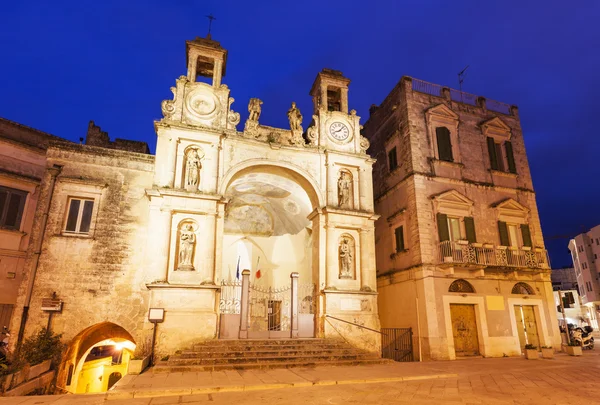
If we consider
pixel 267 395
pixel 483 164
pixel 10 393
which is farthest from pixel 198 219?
pixel 483 164

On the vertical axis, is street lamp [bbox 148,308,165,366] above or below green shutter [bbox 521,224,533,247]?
below

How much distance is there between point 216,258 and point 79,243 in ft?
17.1

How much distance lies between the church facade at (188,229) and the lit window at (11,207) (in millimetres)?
2381

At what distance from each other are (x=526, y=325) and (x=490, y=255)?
3.98m

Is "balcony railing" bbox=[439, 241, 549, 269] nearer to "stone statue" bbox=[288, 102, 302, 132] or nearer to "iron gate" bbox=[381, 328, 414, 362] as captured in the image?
"iron gate" bbox=[381, 328, 414, 362]

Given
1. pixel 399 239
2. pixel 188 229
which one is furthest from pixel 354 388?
pixel 399 239

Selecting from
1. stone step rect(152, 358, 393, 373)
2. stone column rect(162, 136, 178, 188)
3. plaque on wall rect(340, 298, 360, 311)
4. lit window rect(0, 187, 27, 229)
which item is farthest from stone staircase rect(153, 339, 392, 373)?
lit window rect(0, 187, 27, 229)

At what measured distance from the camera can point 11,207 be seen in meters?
15.4

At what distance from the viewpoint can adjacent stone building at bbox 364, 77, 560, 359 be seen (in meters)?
16.7

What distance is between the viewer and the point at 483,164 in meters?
19.7

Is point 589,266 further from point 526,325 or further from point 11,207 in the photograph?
point 11,207

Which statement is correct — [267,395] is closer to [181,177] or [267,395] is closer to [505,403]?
[505,403]

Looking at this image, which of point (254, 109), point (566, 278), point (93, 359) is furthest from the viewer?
point (566, 278)

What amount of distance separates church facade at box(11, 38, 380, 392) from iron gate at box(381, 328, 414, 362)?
252cm
